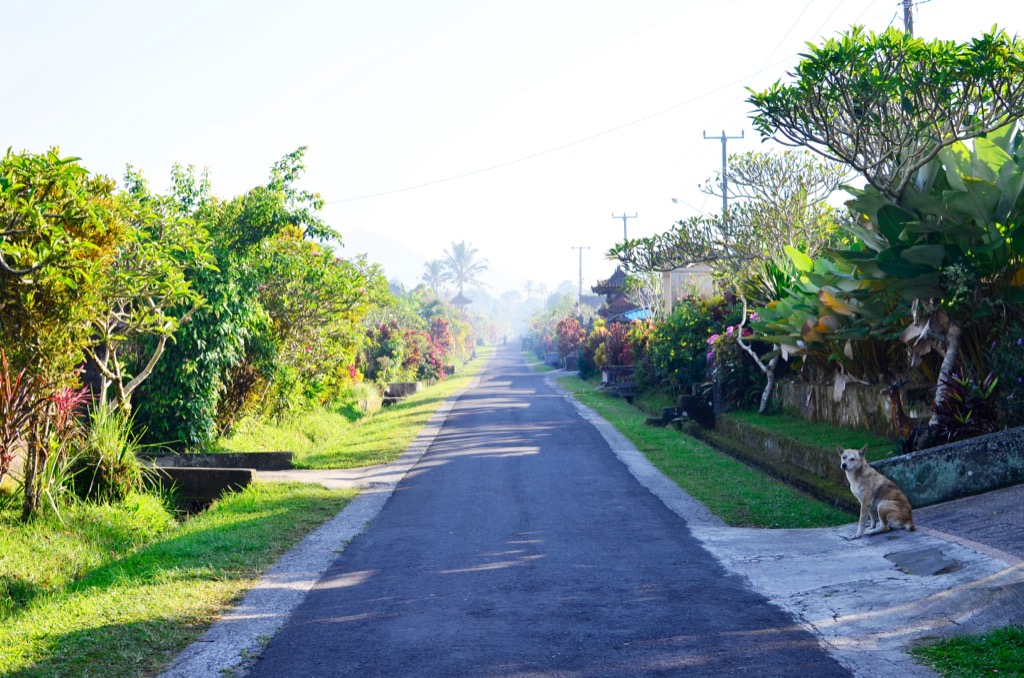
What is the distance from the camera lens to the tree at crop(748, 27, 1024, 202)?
1032 cm

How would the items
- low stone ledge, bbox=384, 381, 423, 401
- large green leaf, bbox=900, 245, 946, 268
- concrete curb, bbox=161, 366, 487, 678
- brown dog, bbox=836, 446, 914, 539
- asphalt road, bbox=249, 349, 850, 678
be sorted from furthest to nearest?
1. low stone ledge, bbox=384, 381, 423, 401
2. large green leaf, bbox=900, 245, 946, 268
3. brown dog, bbox=836, 446, 914, 539
4. concrete curb, bbox=161, 366, 487, 678
5. asphalt road, bbox=249, 349, 850, 678

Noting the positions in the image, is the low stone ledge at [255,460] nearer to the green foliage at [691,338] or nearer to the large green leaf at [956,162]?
the large green leaf at [956,162]

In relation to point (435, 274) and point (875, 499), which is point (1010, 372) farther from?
point (435, 274)

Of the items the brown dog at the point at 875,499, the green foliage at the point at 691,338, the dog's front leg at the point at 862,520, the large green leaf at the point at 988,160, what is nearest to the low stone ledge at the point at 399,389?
the green foliage at the point at 691,338

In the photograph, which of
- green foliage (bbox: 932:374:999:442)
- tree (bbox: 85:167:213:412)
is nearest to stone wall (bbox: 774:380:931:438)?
green foliage (bbox: 932:374:999:442)

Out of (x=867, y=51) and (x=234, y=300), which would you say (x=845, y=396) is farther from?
(x=234, y=300)

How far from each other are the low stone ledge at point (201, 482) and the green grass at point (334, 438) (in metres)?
Answer: 2.96

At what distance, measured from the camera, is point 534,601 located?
263 inches

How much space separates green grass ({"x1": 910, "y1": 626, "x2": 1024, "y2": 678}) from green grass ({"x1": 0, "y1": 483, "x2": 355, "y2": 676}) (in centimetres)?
446

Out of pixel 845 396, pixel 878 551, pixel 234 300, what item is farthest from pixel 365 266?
pixel 878 551

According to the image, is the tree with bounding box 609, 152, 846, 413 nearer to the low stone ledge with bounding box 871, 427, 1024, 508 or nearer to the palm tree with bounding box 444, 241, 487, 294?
the low stone ledge with bounding box 871, 427, 1024, 508

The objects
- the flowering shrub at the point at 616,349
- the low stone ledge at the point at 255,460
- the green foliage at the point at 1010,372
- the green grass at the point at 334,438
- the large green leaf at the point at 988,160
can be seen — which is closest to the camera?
the green foliage at the point at 1010,372

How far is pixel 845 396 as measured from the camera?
14.4 metres

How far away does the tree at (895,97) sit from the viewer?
1032cm
